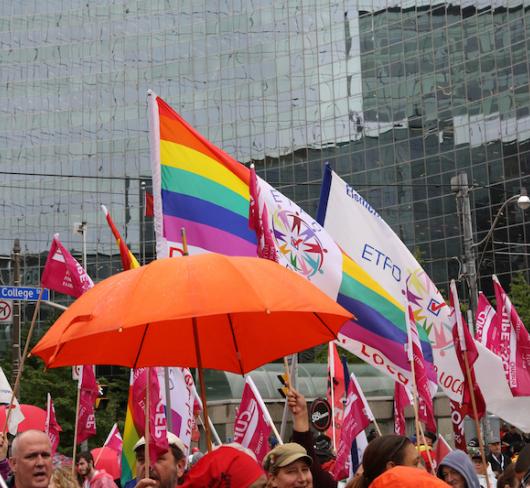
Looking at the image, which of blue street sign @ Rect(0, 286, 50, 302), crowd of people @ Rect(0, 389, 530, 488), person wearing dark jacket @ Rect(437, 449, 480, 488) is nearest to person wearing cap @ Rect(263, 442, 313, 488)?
crowd of people @ Rect(0, 389, 530, 488)

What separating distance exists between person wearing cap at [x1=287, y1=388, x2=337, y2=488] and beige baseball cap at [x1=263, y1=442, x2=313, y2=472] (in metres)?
0.81

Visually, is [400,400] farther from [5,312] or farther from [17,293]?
[5,312]

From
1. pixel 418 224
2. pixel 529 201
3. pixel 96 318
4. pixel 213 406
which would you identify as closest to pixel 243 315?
pixel 96 318

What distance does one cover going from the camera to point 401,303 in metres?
8.84

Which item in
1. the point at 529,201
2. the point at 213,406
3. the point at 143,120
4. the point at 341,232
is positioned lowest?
the point at 213,406

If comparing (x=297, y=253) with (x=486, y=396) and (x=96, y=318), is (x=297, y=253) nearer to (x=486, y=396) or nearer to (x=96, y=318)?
(x=486, y=396)

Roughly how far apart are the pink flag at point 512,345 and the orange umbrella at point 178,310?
16.3 ft

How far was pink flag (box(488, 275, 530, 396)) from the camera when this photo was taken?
11.6m

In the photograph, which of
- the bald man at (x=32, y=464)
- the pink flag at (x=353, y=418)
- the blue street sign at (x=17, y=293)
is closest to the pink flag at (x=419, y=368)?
the pink flag at (x=353, y=418)

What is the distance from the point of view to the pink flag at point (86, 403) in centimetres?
1043

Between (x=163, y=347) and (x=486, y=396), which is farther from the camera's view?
(x=486, y=396)

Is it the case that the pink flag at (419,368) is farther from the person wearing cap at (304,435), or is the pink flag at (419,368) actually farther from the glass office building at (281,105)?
the glass office building at (281,105)

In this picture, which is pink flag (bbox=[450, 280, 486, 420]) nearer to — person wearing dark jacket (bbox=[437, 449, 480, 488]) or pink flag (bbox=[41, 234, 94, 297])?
person wearing dark jacket (bbox=[437, 449, 480, 488])

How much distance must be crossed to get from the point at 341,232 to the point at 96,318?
153 inches
